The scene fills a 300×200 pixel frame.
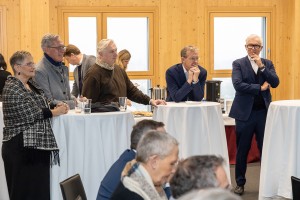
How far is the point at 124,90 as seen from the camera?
17.3 ft

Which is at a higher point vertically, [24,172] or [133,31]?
[133,31]

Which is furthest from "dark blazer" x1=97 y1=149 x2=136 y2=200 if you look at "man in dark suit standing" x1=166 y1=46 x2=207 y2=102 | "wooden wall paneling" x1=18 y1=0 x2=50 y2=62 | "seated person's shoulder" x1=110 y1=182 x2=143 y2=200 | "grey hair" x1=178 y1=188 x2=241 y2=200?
"wooden wall paneling" x1=18 y1=0 x2=50 y2=62

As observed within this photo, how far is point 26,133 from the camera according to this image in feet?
14.0

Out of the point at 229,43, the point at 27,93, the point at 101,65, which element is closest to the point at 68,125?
the point at 27,93

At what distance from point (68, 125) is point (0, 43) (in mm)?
4656

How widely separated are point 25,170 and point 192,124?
1.68 metres

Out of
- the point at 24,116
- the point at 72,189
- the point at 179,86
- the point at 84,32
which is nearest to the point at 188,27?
the point at 84,32

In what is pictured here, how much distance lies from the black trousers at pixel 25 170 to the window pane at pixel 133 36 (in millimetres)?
4826

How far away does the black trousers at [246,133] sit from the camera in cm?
552

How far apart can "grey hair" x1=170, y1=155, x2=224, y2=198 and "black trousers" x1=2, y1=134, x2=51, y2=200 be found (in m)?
2.48

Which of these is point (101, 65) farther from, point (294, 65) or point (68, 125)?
point (294, 65)

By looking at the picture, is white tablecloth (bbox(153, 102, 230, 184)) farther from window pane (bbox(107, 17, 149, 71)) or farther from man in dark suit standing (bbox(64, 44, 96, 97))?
window pane (bbox(107, 17, 149, 71))

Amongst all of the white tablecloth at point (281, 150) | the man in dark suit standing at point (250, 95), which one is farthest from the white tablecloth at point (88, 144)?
the man in dark suit standing at point (250, 95)

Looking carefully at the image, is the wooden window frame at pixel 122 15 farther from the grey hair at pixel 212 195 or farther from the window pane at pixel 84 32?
the grey hair at pixel 212 195
